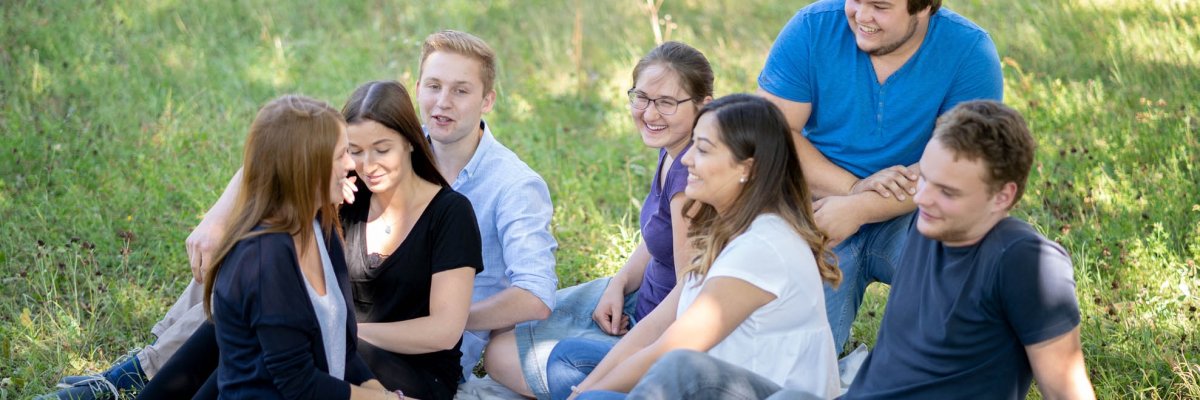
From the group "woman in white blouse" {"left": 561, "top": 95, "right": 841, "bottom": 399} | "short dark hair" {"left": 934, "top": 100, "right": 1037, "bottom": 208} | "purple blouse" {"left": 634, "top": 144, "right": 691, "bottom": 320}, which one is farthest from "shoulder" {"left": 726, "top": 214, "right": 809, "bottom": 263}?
"purple blouse" {"left": 634, "top": 144, "right": 691, "bottom": 320}

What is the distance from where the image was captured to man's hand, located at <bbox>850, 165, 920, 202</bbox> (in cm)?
369

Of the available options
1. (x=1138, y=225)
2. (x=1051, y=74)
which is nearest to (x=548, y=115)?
(x=1051, y=74)

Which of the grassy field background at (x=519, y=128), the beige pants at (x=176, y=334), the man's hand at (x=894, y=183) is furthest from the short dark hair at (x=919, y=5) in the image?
the beige pants at (x=176, y=334)

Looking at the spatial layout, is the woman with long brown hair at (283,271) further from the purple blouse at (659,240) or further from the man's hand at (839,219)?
the man's hand at (839,219)

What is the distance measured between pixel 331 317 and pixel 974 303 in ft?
5.50

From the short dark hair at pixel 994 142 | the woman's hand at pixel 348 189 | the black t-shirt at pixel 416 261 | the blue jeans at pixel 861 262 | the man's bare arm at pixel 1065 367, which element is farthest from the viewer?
the blue jeans at pixel 861 262

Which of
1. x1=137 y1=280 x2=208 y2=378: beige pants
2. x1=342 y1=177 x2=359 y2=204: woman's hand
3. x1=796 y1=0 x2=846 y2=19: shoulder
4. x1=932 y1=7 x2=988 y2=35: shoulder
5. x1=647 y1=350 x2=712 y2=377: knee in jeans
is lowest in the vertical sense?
x1=137 y1=280 x2=208 y2=378: beige pants

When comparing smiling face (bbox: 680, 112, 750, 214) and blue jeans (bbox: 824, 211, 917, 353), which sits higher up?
smiling face (bbox: 680, 112, 750, 214)

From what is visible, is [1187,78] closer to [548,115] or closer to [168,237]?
[548,115]

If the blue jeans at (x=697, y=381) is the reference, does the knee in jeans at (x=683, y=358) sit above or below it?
above

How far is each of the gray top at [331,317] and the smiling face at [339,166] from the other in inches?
3.9

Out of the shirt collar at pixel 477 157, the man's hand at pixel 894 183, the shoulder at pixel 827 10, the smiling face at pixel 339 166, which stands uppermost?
the shoulder at pixel 827 10

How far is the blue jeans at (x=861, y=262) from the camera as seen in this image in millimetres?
3826

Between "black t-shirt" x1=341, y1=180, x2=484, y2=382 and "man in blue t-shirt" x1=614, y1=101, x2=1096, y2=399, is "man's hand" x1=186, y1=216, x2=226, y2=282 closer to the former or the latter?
"black t-shirt" x1=341, y1=180, x2=484, y2=382
